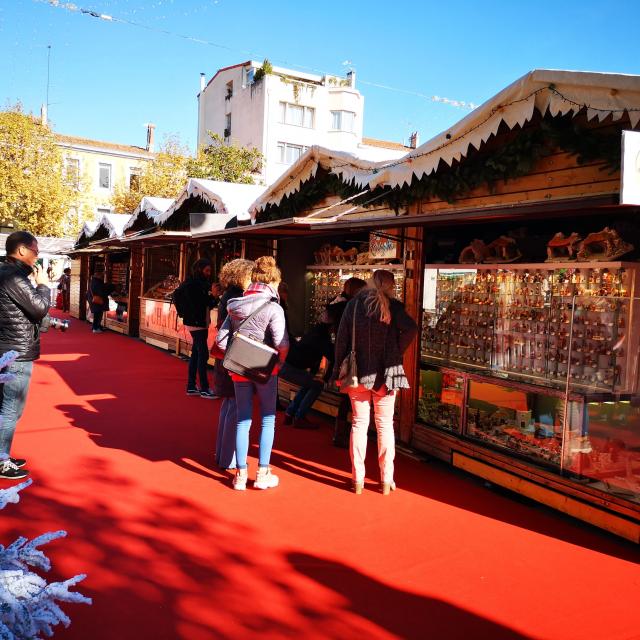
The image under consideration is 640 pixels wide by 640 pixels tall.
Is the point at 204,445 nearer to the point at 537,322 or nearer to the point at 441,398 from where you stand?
the point at 441,398

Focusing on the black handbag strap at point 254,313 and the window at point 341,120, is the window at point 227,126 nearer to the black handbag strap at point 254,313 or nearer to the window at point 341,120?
the window at point 341,120

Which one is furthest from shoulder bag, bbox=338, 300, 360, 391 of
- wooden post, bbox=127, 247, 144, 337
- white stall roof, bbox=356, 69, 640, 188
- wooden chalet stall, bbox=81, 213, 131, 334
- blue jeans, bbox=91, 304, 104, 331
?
blue jeans, bbox=91, 304, 104, 331

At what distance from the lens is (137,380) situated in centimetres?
974

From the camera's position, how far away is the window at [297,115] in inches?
1456

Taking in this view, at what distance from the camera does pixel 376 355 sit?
187 inches

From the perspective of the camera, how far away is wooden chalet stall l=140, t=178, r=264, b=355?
33.4 ft

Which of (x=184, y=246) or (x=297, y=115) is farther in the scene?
(x=297, y=115)

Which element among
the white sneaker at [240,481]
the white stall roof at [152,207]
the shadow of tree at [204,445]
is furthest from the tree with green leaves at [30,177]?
the white sneaker at [240,481]

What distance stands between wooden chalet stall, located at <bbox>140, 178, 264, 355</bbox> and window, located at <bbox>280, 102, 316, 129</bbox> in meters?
23.5

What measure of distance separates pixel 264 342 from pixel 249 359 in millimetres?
210

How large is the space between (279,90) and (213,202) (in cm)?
2832

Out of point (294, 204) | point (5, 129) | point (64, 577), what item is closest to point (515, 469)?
point (64, 577)

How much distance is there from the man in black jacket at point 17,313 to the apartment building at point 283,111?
31.0 meters

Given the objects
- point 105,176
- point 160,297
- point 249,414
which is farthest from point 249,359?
point 105,176
